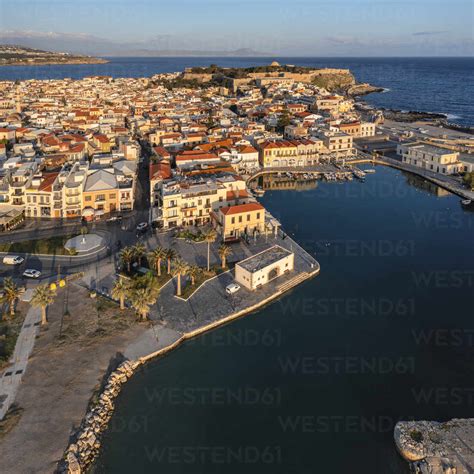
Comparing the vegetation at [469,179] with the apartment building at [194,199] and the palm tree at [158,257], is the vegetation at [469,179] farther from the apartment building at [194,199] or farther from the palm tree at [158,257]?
the palm tree at [158,257]

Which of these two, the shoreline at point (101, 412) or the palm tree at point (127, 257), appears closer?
the shoreline at point (101, 412)

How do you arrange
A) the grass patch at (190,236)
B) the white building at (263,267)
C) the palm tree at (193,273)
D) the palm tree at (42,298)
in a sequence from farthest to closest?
the grass patch at (190,236) → the white building at (263,267) → the palm tree at (193,273) → the palm tree at (42,298)

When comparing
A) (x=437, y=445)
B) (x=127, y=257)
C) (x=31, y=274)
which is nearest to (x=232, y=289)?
(x=127, y=257)

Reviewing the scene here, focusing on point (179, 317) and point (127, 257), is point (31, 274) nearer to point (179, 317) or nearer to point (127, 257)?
point (127, 257)

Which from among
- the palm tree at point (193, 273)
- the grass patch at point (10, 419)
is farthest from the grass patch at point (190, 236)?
the grass patch at point (10, 419)

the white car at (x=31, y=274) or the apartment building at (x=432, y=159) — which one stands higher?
the apartment building at (x=432, y=159)

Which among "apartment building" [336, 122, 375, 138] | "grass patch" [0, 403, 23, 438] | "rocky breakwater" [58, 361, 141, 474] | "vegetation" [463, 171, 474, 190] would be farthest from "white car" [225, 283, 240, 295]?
"apartment building" [336, 122, 375, 138]
